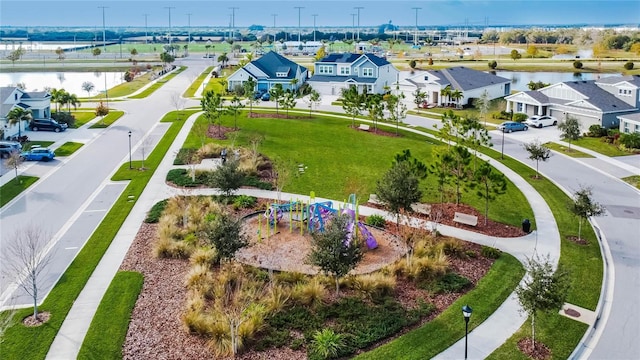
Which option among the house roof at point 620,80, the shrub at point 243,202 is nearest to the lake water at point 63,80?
the shrub at point 243,202

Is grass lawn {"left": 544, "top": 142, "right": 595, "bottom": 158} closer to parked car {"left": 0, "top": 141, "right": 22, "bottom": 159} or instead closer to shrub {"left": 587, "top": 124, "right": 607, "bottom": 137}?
shrub {"left": 587, "top": 124, "right": 607, "bottom": 137}

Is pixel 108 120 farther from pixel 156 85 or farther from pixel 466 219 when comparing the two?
pixel 466 219

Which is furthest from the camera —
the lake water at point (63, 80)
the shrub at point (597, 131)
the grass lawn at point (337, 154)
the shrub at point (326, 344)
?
the lake water at point (63, 80)

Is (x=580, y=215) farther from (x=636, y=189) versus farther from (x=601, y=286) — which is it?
(x=636, y=189)

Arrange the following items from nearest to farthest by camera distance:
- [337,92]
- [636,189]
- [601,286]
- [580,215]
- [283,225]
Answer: [601,286]
[580,215]
[283,225]
[636,189]
[337,92]

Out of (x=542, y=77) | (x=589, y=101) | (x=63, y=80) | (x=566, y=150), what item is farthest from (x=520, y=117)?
(x=63, y=80)

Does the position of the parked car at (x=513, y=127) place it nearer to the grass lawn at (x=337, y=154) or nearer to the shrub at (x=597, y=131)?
the shrub at (x=597, y=131)

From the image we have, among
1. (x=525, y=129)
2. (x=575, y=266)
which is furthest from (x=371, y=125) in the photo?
(x=575, y=266)
